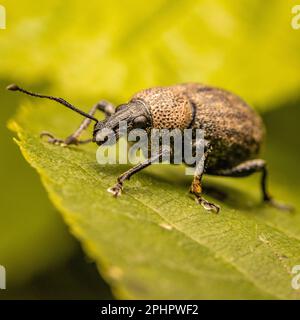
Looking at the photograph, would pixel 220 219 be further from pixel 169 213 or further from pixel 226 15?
pixel 226 15

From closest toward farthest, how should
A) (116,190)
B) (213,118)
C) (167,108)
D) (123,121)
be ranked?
1. (116,190)
2. (123,121)
3. (167,108)
4. (213,118)

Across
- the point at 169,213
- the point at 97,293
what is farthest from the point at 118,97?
the point at 169,213

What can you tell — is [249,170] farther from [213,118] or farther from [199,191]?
[199,191]

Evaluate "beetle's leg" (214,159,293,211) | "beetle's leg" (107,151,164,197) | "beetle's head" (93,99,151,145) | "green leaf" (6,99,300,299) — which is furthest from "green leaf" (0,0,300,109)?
"beetle's leg" (107,151,164,197)

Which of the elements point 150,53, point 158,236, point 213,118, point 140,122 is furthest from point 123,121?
point 150,53

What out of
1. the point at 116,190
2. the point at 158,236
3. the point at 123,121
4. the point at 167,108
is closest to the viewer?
the point at 158,236

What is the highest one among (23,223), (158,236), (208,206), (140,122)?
(140,122)

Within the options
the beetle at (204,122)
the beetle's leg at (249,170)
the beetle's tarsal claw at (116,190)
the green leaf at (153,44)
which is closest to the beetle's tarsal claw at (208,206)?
the beetle at (204,122)
